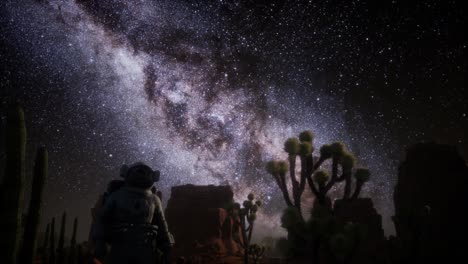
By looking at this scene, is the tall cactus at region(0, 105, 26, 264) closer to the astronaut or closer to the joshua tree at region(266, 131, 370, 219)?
the astronaut

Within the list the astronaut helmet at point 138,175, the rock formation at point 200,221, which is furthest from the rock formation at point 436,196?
the astronaut helmet at point 138,175

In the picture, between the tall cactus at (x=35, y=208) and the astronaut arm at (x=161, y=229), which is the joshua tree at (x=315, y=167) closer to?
the astronaut arm at (x=161, y=229)

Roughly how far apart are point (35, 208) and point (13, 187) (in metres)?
2.21

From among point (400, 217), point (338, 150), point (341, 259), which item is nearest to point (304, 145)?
point (338, 150)

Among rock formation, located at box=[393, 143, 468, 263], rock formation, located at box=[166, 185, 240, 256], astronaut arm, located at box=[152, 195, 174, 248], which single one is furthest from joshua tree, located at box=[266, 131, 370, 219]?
rock formation, located at box=[166, 185, 240, 256]

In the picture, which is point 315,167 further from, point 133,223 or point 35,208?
point 35,208

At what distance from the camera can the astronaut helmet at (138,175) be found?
495 cm

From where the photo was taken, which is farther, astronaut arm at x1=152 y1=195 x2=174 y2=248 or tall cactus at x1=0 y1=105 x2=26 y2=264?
tall cactus at x1=0 y1=105 x2=26 y2=264

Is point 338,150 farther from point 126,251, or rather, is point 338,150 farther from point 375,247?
point 375,247

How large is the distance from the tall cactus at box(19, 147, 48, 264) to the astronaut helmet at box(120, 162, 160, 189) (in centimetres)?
704

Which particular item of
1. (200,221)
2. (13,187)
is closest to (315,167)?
(13,187)

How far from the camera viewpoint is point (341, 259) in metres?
8.83

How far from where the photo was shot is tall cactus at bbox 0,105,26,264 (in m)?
8.20

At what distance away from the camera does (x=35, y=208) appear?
10.3 meters
